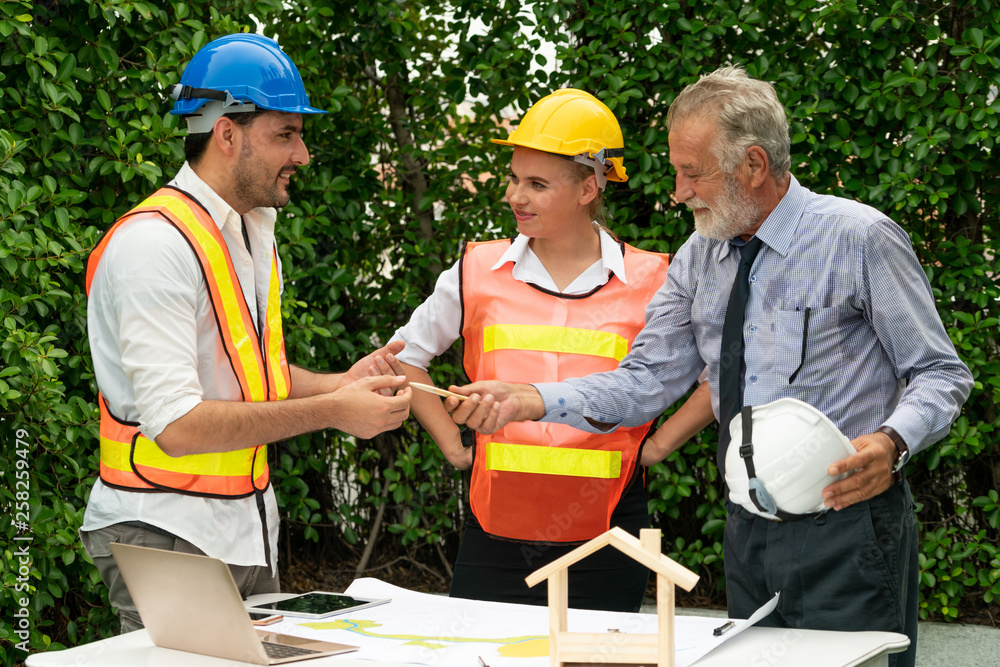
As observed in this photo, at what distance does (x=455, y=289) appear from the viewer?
3.00 meters

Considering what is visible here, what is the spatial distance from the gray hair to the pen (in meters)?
1.09

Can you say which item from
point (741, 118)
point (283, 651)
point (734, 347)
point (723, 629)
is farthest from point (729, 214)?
point (283, 651)

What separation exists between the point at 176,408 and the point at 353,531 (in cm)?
262

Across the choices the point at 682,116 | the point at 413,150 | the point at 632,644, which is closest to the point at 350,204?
the point at 413,150

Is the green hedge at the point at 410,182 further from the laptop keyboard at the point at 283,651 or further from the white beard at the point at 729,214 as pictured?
the laptop keyboard at the point at 283,651

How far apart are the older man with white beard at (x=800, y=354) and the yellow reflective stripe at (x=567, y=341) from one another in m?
0.23

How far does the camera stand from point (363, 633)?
1934mm

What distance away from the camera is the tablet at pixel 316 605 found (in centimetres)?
205

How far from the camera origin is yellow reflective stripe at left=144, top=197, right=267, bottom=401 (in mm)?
2244

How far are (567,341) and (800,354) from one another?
0.77 meters

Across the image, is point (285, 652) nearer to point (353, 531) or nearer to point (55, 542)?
point (55, 542)

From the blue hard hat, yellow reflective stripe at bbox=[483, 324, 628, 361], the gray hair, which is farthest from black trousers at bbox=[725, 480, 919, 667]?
the blue hard hat

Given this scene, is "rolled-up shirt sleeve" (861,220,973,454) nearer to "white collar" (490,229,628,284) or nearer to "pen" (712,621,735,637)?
"pen" (712,621,735,637)

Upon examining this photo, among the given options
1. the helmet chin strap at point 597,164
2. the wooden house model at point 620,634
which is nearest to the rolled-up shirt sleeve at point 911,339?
the wooden house model at point 620,634
